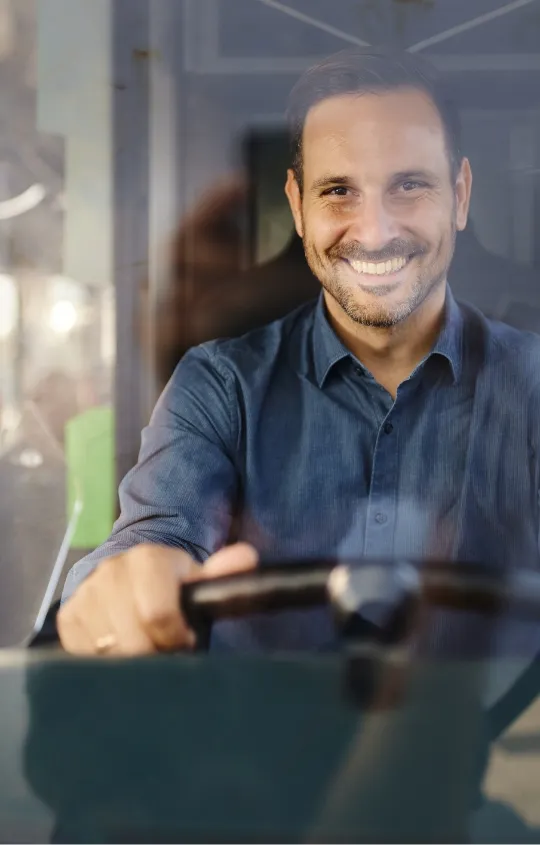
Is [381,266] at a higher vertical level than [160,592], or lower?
higher

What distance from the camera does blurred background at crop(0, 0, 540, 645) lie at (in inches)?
46.9

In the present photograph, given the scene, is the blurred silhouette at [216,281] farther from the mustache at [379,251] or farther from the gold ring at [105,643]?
the gold ring at [105,643]

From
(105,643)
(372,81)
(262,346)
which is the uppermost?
(372,81)

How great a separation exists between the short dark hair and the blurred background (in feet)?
0.05

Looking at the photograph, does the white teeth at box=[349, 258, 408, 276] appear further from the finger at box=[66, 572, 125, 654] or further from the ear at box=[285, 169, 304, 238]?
the finger at box=[66, 572, 125, 654]

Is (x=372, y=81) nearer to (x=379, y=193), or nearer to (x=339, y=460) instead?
(x=379, y=193)

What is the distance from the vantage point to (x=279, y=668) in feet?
3.86

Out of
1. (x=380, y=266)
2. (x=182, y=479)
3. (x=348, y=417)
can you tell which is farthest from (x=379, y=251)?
(x=182, y=479)

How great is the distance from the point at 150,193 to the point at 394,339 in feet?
1.27

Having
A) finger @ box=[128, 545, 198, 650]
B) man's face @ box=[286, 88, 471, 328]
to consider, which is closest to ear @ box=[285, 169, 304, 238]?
man's face @ box=[286, 88, 471, 328]

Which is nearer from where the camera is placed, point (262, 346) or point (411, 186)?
point (411, 186)

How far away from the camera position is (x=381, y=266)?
1.22 metres

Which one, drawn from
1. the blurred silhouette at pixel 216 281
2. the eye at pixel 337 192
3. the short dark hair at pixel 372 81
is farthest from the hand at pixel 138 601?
the short dark hair at pixel 372 81

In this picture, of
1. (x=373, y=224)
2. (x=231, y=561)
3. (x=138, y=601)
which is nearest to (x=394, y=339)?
(x=373, y=224)
